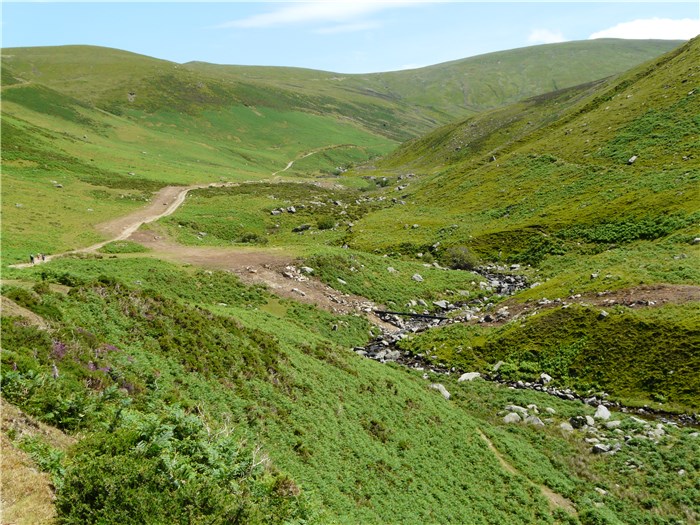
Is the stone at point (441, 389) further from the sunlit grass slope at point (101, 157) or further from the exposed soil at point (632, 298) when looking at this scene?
the sunlit grass slope at point (101, 157)

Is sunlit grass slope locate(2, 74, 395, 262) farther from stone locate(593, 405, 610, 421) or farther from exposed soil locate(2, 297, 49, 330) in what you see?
stone locate(593, 405, 610, 421)

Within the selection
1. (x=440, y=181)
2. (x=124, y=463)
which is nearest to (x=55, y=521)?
(x=124, y=463)

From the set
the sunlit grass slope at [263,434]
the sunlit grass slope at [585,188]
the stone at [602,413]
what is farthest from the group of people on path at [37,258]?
the stone at [602,413]

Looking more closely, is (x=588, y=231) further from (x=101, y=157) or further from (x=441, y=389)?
(x=101, y=157)

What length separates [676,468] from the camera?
22.9 m

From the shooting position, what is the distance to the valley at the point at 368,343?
42.4ft

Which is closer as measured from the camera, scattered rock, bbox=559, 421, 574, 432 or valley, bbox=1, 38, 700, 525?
valley, bbox=1, 38, 700, 525

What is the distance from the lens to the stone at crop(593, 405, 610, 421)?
27609 mm

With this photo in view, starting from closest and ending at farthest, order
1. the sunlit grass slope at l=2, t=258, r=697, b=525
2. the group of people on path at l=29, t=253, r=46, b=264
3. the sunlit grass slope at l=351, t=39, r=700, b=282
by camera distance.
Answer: the sunlit grass slope at l=2, t=258, r=697, b=525 < the group of people on path at l=29, t=253, r=46, b=264 < the sunlit grass slope at l=351, t=39, r=700, b=282

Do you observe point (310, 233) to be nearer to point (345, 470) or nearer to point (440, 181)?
point (440, 181)

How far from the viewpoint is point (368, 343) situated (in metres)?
40.8

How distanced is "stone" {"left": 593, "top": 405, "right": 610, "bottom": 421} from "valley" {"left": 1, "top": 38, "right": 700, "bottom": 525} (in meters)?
0.12

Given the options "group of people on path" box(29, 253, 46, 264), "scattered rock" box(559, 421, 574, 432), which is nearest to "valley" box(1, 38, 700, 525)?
"scattered rock" box(559, 421, 574, 432)

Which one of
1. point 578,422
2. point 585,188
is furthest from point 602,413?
point 585,188
